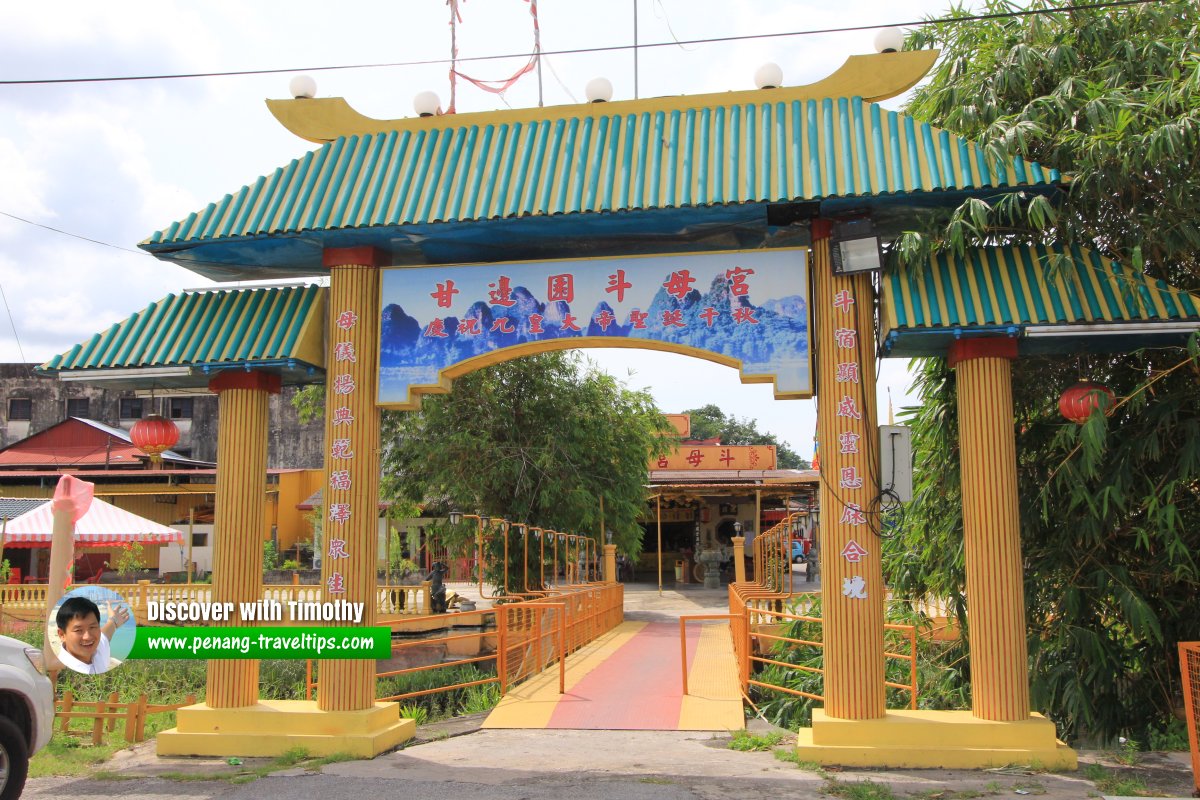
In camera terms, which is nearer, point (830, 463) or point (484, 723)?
point (830, 463)

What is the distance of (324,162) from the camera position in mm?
9625

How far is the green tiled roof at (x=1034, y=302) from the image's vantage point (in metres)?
7.73

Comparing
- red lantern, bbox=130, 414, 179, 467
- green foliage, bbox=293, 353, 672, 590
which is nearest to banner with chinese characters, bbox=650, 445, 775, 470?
green foliage, bbox=293, 353, 672, 590

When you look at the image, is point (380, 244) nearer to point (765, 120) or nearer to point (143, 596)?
point (765, 120)

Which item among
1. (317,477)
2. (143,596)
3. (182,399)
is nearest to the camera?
(143,596)

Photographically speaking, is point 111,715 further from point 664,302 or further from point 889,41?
point 889,41

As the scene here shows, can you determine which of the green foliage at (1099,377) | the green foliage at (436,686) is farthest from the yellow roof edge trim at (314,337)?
the green foliage at (436,686)

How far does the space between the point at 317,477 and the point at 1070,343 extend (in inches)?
1404

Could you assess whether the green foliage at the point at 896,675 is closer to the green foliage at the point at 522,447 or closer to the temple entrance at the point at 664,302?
the temple entrance at the point at 664,302

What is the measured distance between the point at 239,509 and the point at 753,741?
5096 mm

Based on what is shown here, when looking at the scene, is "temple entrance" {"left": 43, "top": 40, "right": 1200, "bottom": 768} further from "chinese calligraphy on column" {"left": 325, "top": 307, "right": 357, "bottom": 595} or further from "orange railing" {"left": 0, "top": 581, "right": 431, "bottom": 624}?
"orange railing" {"left": 0, "top": 581, "right": 431, "bottom": 624}

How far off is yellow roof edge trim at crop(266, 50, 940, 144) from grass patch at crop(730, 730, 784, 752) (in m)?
5.86

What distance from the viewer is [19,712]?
21.6 feet

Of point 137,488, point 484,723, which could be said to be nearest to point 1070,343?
point 484,723
